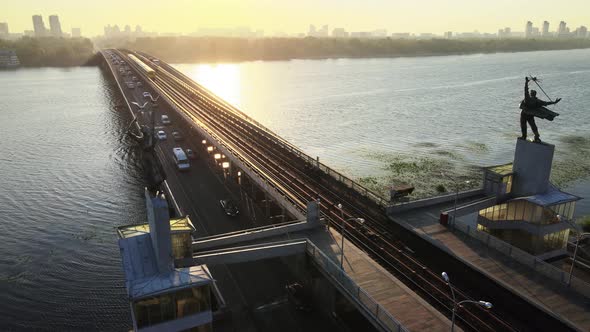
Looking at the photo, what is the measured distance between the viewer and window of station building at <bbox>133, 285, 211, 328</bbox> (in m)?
24.1

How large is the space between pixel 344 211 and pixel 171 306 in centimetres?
2227

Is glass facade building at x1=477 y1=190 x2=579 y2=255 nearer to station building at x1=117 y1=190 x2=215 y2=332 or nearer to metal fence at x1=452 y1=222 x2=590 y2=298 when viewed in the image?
metal fence at x1=452 y1=222 x2=590 y2=298

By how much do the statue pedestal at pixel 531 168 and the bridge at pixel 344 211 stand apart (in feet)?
32.9

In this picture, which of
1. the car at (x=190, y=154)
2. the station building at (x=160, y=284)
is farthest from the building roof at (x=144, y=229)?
the car at (x=190, y=154)

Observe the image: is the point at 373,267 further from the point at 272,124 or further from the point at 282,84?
the point at 282,84

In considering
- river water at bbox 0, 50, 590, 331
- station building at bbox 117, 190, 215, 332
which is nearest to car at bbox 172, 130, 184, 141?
river water at bbox 0, 50, 590, 331

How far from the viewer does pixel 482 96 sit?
448 ft

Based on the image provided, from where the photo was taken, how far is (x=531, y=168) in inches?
1459

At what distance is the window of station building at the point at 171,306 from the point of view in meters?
24.1

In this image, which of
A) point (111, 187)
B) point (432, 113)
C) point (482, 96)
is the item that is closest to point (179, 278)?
point (111, 187)

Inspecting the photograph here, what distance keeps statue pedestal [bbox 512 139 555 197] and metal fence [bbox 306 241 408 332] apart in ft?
64.1

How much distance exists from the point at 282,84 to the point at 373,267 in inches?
5545

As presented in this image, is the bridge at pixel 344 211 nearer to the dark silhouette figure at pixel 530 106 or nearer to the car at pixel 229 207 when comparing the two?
the car at pixel 229 207

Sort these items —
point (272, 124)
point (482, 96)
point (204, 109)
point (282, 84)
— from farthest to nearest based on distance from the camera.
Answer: point (282, 84) < point (482, 96) < point (272, 124) < point (204, 109)
